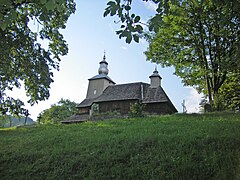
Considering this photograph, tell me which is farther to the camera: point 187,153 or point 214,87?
point 214,87

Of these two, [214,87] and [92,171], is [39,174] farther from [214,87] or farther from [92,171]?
[214,87]

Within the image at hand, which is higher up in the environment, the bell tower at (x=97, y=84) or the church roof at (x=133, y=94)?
the bell tower at (x=97, y=84)

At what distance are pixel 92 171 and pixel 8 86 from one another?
8.89 m

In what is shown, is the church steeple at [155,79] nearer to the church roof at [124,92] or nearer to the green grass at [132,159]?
the church roof at [124,92]

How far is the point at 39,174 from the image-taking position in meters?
7.14

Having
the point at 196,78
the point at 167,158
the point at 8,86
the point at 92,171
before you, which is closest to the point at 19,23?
the point at 8,86

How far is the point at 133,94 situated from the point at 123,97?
52.2 inches

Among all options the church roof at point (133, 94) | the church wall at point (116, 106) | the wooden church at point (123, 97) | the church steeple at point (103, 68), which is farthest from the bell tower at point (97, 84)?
the church wall at point (116, 106)

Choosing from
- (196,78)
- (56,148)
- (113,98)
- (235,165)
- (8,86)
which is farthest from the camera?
(113,98)

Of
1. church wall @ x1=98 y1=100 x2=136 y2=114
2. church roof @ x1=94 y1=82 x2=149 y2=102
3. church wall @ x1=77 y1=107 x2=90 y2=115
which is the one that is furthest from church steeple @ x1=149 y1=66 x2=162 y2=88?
church wall @ x1=77 y1=107 x2=90 y2=115

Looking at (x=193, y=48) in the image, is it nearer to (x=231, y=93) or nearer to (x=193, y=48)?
(x=193, y=48)

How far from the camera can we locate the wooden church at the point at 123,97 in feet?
93.4

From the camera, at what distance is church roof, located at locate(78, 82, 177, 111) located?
94.8ft

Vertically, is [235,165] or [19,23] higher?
[19,23]
